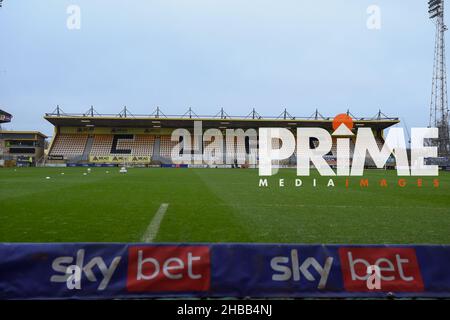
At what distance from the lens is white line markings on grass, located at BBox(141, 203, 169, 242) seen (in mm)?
6605

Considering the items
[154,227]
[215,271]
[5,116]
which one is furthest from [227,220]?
[5,116]

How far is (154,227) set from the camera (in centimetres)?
757

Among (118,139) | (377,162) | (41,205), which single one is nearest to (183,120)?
(118,139)

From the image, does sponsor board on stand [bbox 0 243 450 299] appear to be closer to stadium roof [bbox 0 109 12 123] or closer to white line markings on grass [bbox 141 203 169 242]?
white line markings on grass [bbox 141 203 169 242]

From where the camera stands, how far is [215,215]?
363 inches

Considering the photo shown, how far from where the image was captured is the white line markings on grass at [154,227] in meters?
6.61

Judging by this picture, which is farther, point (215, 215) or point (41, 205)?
point (41, 205)

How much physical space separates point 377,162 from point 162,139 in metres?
35.8

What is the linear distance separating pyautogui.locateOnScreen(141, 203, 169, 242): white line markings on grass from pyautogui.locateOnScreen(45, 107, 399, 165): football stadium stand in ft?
154

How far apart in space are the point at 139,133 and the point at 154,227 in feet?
192

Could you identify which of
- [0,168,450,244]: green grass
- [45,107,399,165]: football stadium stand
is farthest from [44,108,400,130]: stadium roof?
[0,168,450,244]: green grass

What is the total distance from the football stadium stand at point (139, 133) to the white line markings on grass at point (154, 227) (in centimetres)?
4703

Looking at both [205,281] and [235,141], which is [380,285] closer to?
[205,281]
